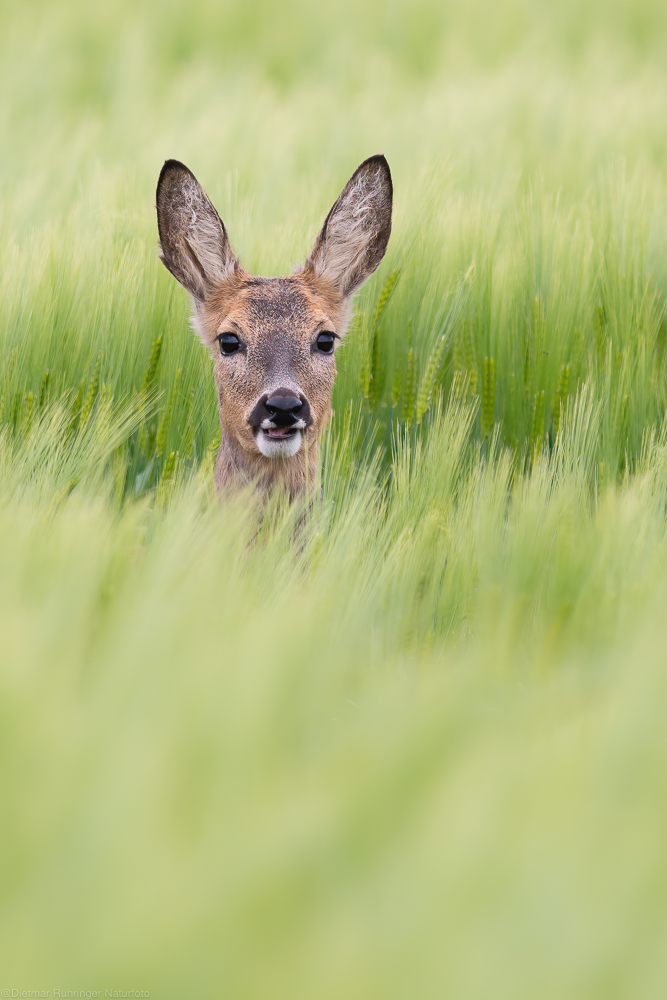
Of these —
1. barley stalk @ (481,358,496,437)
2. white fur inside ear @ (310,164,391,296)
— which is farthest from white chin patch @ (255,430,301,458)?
white fur inside ear @ (310,164,391,296)

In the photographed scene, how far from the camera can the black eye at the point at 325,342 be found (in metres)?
2.95

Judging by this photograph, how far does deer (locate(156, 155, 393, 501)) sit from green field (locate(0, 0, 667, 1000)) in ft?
0.44

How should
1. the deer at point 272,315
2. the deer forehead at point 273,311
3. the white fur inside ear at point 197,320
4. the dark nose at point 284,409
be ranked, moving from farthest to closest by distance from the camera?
the white fur inside ear at point 197,320, the deer forehead at point 273,311, the deer at point 272,315, the dark nose at point 284,409

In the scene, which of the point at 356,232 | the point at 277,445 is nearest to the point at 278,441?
the point at 277,445

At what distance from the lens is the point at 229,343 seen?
9.50 ft

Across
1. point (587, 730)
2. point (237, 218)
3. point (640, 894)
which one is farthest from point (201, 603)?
point (237, 218)

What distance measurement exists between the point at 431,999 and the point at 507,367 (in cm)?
273

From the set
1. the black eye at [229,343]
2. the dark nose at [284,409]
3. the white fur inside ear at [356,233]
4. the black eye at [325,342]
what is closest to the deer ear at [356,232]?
the white fur inside ear at [356,233]

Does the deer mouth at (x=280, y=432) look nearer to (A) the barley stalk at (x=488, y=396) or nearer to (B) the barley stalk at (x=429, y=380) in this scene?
(B) the barley stalk at (x=429, y=380)

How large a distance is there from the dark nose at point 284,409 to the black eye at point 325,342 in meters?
0.40

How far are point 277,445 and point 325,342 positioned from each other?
19.3 inches

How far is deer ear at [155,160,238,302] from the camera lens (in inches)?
114

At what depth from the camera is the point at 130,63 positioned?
771cm

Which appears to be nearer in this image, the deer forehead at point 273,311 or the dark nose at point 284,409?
the dark nose at point 284,409
